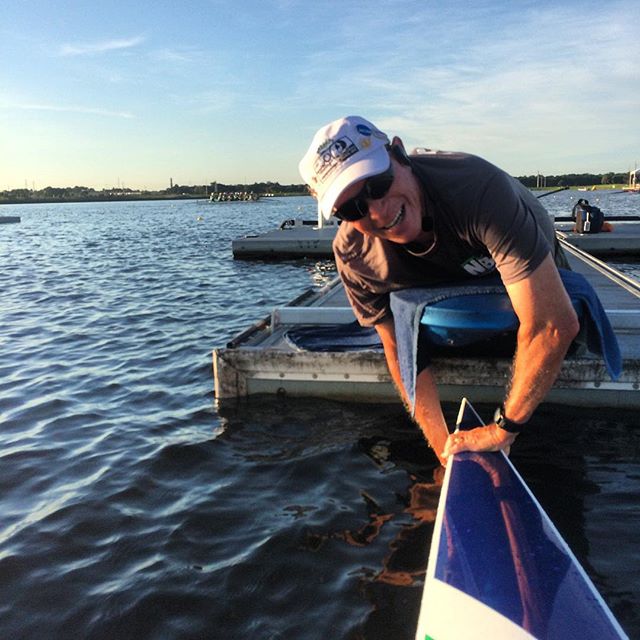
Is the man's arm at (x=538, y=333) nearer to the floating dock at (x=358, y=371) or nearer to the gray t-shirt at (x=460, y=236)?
the gray t-shirt at (x=460, y=236)

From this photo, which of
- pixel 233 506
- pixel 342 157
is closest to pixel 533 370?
pixel 342 157

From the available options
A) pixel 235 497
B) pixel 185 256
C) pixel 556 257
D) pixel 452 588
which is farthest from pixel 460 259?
pixel 185 256

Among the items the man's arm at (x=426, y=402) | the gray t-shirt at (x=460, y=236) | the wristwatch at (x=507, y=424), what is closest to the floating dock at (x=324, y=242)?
the man's arm at (x=426, y=402)

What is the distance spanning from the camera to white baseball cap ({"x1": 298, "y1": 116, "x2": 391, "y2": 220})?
300 centimetres

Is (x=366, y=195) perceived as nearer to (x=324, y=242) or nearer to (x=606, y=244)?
(x=324, y=242)

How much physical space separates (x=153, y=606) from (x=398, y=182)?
2937 millimetres

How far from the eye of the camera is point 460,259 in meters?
3.69

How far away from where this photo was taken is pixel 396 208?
318 centimetres

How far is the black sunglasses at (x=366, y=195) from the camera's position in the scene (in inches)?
120

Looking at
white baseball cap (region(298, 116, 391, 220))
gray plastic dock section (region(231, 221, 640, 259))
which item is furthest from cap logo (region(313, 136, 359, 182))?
gray plastic dock section (region(231, 221, 640, 259))

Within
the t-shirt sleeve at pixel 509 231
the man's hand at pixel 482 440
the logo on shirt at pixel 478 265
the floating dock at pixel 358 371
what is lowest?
the floating dock at pixel 358 371

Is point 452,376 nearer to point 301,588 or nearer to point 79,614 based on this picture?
point 301,588

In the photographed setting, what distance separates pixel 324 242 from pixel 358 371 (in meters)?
15.0

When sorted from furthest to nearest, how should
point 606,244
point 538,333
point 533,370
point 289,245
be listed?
1. point 289,245
2. point 606,244
3. point 533,370
4. point 538,333
